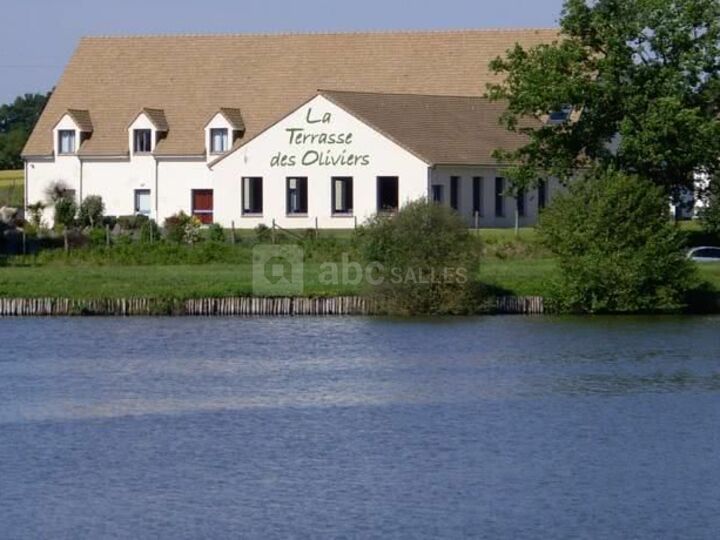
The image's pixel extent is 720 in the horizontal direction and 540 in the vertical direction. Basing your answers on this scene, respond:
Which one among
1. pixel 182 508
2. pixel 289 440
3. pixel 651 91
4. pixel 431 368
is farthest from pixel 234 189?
pixel 182 508

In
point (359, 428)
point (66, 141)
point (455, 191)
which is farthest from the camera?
point (66, 141)

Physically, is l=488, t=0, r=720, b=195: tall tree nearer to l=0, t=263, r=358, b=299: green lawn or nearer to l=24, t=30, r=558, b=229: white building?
l=0, t=263, r=358, b=299: green lawn

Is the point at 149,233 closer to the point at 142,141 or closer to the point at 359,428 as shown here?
the point at 142,141

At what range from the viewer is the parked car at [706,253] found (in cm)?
5112

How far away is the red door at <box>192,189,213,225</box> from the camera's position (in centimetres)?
7012

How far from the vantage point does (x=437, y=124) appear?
65.2 metres

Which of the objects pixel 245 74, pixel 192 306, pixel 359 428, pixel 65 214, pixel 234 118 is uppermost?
pixel 245 74

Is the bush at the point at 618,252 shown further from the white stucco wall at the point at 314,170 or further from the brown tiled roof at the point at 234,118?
the brown tiled roof at the point at 234,118

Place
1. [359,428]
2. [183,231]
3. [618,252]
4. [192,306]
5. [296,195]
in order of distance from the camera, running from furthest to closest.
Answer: [296,195] → [183,231] → [618,252] → [192,306] → [359,428]

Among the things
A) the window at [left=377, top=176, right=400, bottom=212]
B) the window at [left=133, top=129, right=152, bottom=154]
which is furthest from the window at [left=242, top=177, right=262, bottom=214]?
the window at [left=133, top=129, right=152, bottom=154]

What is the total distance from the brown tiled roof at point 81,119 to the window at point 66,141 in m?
0.42

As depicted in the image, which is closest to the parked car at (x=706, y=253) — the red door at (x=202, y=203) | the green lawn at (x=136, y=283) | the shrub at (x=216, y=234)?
the green lawn at (x=136, y=283)

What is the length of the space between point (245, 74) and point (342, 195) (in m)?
9.97

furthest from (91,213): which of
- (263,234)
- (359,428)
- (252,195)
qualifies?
(359,428)
